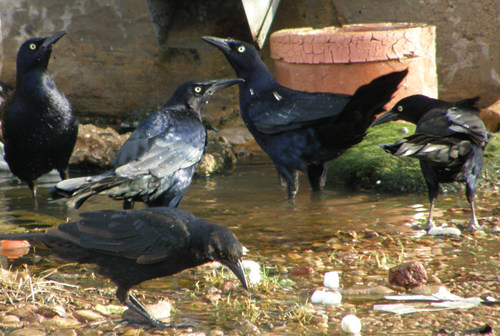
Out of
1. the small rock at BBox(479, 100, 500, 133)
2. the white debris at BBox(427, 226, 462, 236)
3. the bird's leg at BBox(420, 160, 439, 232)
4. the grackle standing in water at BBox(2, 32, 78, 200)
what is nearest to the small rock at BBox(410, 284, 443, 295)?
the white debris at BBox(427, 226, 462, 236)

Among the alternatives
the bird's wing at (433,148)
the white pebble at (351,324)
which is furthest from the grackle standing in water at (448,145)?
the white pebble at (351,324)

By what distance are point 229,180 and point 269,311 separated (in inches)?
133

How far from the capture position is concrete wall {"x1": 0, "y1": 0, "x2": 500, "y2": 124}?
7.71m

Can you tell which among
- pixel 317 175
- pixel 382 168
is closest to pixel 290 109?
pixel 317 175

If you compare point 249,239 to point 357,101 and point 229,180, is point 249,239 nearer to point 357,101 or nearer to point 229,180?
point 357,101

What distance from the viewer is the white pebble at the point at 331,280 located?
3629 mm

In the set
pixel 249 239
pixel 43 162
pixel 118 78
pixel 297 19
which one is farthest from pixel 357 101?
pixel 118 78

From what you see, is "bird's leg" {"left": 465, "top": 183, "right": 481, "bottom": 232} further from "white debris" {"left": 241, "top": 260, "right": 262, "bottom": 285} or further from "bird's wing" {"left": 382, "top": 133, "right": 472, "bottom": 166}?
"white debris" {"left": 241, "top": 260, "right": 262, "bottom": 285}

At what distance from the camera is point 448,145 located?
439 centimetres

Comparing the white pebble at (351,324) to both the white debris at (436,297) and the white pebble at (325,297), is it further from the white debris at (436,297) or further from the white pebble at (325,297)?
the white debris at (436,297)

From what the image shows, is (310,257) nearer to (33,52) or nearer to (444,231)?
(444,231)

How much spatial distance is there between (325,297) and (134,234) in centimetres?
102

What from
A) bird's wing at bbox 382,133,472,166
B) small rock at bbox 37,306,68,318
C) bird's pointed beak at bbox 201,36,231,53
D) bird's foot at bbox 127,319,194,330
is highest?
bird's pointed beak at bbox 201,36,231,53

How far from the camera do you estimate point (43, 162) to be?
5.87m
